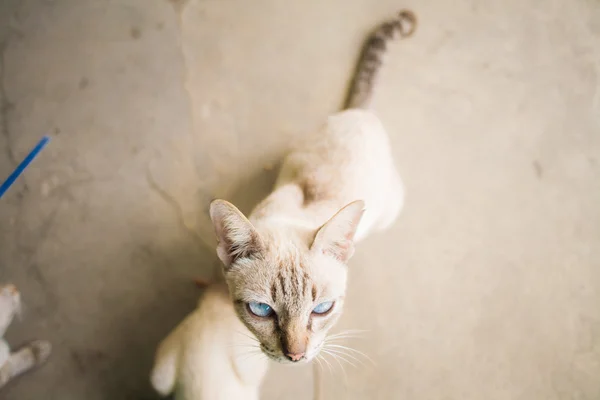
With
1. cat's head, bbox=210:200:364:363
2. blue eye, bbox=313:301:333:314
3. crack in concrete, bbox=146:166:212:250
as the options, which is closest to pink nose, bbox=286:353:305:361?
cat's head, bbox=210:200:364:363

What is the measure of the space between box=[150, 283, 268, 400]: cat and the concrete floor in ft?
1.24

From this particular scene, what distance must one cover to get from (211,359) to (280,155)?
3.50 feet

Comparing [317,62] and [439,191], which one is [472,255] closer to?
[439,191]

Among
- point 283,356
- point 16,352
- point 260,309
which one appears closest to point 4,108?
point 16,352

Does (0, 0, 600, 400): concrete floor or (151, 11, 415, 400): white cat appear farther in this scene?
(0, 0, 600, 400): concrete floor

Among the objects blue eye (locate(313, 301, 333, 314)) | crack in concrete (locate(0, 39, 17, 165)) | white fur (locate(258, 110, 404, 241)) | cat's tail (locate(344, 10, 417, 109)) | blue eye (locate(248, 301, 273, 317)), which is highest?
crack in concrete (locate(0, 39, 17, 165))

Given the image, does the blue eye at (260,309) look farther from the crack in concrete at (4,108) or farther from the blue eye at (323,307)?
the crack in concrete at (4,108)

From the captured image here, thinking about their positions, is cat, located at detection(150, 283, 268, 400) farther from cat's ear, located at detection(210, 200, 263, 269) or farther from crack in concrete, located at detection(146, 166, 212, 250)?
crack in concrete, located at detection(146, 166, 212, 250)

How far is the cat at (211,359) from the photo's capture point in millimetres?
1374

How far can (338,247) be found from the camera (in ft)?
4.13

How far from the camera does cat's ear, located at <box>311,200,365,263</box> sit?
114 cm

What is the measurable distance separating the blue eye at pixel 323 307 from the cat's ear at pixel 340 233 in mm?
139

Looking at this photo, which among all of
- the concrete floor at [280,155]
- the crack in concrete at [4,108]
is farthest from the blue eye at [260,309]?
the crack in concrete at [4,108]

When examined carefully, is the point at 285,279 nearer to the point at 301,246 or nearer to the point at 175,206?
the point at 301,246
